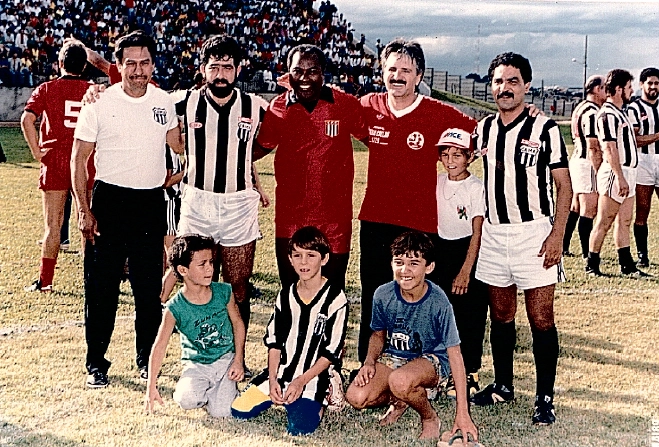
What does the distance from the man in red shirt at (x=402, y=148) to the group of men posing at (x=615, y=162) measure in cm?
323

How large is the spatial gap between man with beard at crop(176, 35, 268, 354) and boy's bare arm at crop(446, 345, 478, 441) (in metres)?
1.29

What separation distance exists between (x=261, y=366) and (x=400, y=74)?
1835 mm

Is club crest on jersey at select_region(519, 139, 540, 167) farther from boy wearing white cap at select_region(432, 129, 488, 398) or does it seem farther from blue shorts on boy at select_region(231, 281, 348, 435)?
blue shorts on boy at select_region(231, 281, 348, 435)

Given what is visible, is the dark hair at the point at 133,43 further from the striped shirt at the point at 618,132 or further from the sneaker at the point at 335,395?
the striped shirt at the point at 618,132

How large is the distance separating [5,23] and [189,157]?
18.1 m

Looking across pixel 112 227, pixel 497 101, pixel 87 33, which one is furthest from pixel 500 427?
pixel 87 33

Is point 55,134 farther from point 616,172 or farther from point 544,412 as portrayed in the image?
point 616,172

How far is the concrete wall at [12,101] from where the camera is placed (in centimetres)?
1895

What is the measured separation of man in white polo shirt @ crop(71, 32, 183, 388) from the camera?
3.98m

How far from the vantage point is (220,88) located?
404cm

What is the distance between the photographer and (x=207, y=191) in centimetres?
416

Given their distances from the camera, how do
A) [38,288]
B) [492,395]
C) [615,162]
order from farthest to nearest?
[615,162] < [38,288] < [492,395]

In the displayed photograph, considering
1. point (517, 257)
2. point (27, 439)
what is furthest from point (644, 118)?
point (27, 439)

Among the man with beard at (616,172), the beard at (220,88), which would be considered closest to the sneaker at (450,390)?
the beard at (220,88)
